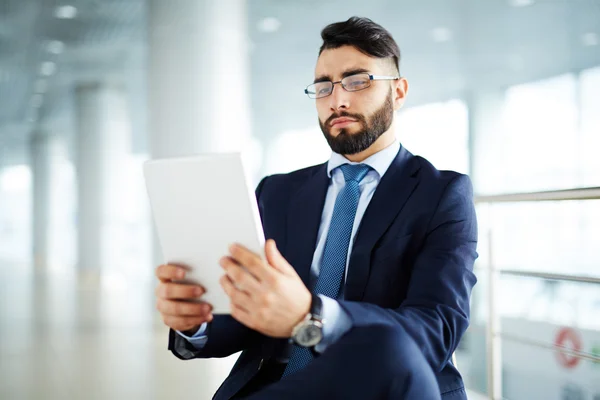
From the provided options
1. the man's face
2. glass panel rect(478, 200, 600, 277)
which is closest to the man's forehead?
the man's face

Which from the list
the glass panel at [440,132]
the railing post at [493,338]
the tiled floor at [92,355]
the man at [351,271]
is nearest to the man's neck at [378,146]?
the man at [351,271]

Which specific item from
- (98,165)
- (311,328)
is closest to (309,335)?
(311,328)

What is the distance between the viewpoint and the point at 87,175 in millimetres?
14312

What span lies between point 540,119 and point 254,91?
7.14 m

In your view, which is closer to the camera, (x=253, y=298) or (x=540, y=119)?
(x=253, y=298)

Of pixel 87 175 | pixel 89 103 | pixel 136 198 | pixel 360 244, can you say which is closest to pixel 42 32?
pixel 89 103

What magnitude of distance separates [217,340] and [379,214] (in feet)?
1.33

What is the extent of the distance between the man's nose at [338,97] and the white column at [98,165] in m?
13.1

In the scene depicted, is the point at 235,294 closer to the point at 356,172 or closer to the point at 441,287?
the point at 441,287

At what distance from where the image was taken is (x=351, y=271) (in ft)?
3.97

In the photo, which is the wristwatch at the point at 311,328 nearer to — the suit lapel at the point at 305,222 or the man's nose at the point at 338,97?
the suit lapel at the point at 305,222

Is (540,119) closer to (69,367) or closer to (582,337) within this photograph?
(582,337)

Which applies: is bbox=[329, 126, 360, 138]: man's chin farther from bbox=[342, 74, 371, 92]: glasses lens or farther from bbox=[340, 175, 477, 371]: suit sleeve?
bbox=[340, 175, 477, 371]: suit sleeve

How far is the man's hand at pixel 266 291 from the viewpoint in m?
0.90
